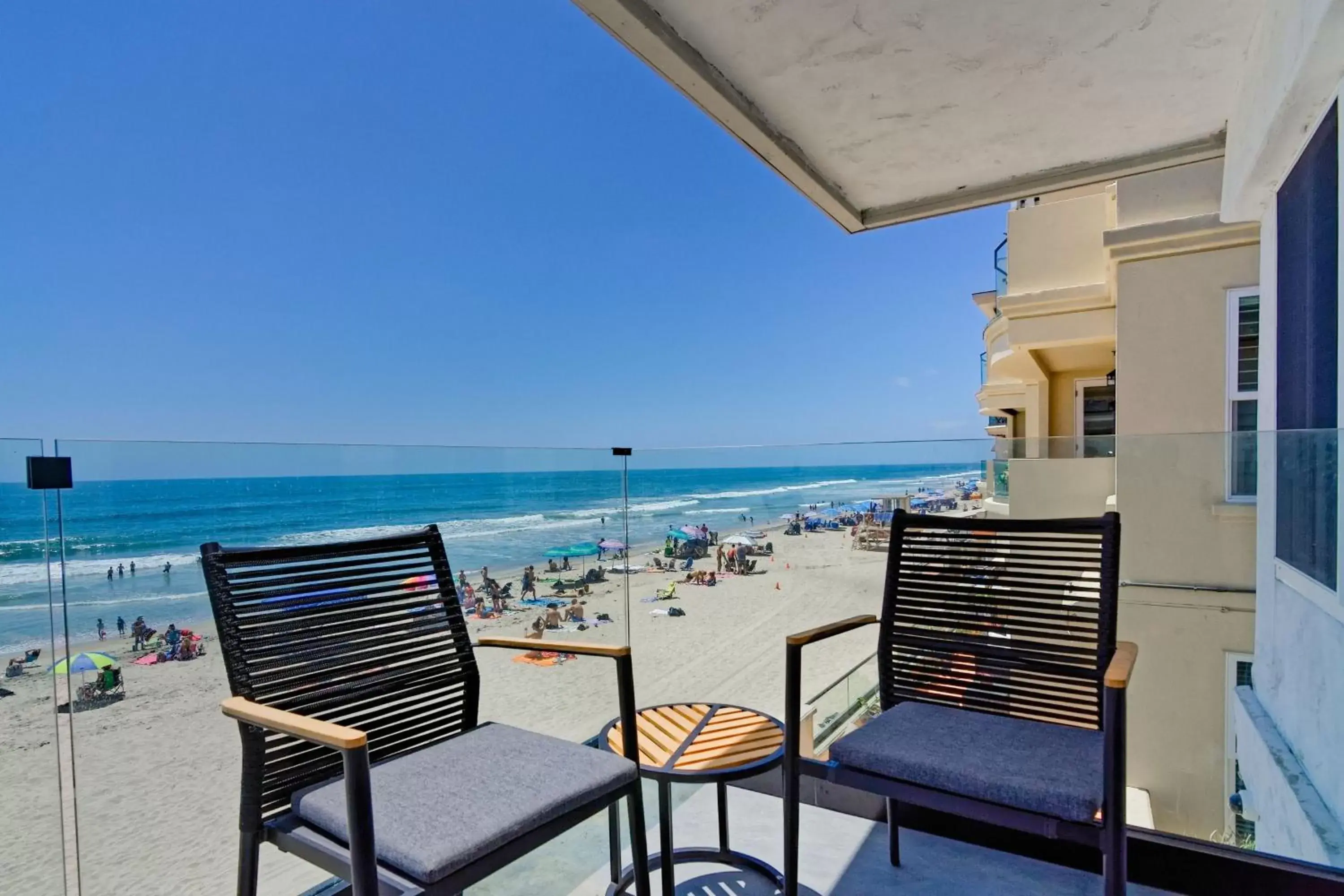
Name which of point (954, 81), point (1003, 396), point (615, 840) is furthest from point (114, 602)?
point (1003, 396)

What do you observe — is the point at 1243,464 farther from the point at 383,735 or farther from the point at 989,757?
the point at 383,735

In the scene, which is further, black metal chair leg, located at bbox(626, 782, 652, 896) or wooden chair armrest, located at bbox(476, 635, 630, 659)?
wooden chair armrest, located at bbox(476, 635, 630, 659)

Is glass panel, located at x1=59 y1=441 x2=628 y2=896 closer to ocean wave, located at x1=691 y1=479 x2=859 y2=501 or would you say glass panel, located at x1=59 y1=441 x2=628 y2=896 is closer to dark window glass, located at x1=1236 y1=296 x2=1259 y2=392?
ocean wave, located at x1=691 y1=479 x2=859 y2=501

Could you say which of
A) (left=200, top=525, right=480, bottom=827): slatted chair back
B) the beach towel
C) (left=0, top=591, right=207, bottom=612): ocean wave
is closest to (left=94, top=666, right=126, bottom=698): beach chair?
(left=0, top=591, right=207, bottom=612): ocean wave

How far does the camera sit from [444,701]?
A: 1695 mm

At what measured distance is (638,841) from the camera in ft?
4.90

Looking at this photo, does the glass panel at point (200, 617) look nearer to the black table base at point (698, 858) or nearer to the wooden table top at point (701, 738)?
the black table base at point (698, 858)

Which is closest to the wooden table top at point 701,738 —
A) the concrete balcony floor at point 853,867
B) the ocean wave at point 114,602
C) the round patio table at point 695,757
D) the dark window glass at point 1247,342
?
the round patio table at point 695,757

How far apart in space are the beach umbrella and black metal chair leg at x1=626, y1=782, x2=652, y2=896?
1196 mm

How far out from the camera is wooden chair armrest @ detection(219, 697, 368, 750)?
1.08m

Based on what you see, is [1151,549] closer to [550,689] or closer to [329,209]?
[550,689]

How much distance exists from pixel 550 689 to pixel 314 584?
1111mm

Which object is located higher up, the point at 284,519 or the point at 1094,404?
the point at 1094,404

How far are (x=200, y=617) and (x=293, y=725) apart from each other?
733 mm
